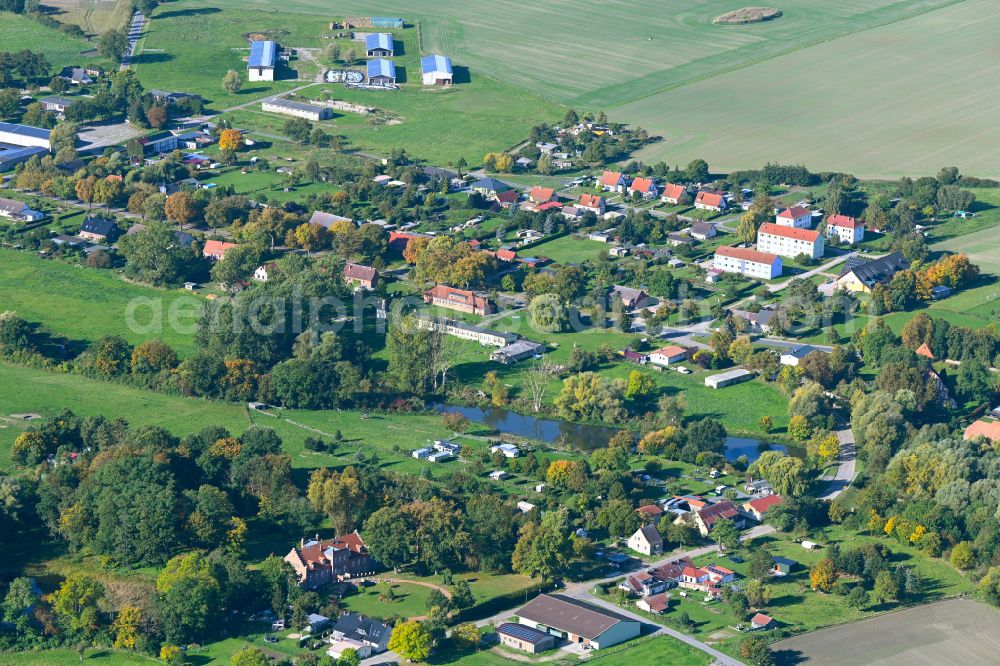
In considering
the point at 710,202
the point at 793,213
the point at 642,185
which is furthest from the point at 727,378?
the point at 642,185

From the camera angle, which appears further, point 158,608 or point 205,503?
point 205,503

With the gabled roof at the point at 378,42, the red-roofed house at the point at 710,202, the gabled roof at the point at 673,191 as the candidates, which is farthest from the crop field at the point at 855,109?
the gabled roof at the point at 378,42

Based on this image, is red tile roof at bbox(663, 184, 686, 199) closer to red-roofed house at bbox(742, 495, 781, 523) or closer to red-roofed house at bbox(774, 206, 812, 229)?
red-roofed house at bbox(774, 206, 812, 229)

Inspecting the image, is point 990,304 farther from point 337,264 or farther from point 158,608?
point 158,608

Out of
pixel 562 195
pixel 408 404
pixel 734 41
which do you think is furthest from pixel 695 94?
pixel 408 404

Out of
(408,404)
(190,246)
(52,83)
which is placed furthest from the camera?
(52,83)

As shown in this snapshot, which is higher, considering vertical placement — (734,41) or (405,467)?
(734,41)

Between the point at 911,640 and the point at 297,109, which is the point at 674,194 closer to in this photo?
the point at 297,109
